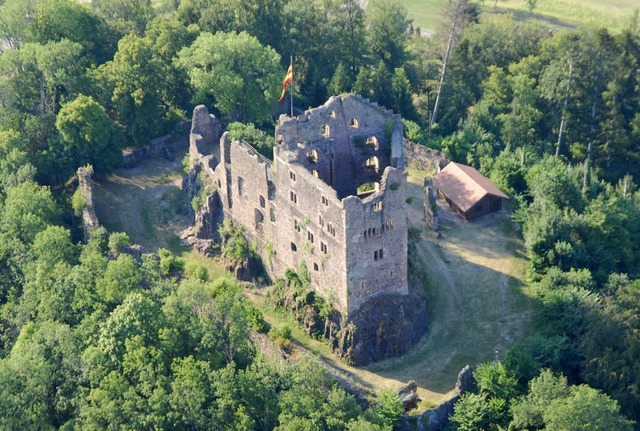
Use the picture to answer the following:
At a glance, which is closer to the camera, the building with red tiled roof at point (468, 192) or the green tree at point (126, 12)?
the building with red tiled roof at point (468, 192)

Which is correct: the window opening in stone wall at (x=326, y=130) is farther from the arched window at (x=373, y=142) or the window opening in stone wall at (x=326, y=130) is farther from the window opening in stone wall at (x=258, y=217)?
the window opening in stone wall at (x=258, y=217)

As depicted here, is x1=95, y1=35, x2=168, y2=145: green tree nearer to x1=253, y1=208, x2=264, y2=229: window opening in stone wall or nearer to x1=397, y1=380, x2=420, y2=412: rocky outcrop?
x1=253, y1=208, x2=264, y2=229: window opening in stone wall

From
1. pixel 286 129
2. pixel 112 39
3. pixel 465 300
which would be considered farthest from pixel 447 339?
pixel 112 39

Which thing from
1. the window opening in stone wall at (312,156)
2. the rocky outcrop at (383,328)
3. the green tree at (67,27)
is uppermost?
the green tree at (67,27)

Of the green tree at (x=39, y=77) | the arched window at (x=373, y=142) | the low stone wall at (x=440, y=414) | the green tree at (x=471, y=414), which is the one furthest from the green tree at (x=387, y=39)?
the green tree at (x=471, y=414)

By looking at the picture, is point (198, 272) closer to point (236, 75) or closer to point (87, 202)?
point (87, 202)

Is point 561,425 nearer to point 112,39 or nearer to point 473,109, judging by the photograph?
point 473,109
